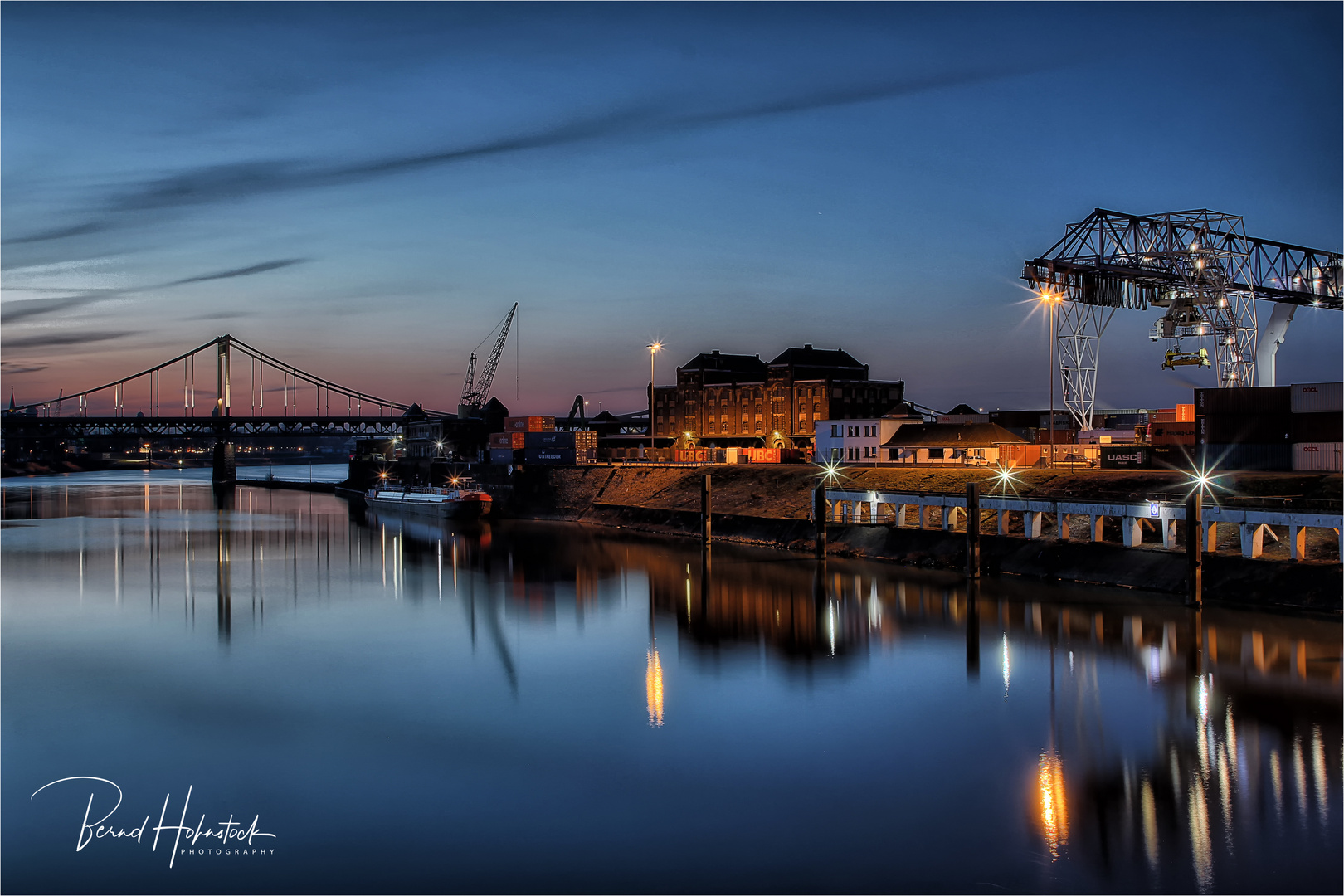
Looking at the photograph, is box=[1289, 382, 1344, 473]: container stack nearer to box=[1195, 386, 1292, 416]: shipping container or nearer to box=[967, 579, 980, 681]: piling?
box=[1195, 386, 1292, 416]: shipping container

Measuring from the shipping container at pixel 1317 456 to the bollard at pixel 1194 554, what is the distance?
42.9 feet

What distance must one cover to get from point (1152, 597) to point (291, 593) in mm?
39538

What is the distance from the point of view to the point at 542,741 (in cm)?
2372

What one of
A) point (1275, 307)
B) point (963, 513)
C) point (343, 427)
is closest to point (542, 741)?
point (963, 513)

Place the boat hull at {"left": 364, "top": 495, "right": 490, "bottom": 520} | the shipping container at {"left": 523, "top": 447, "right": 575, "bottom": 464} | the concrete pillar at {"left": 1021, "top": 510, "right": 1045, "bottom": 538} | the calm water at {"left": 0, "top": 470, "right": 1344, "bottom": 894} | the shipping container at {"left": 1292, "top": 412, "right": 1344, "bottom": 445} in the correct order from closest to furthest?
the calm water at {"left": 0, "top": 470, "right": 1344, "bottom": 894} → the shipping container at {"left": 1292, "top": 412, "right": 1344, "bottom": 445} → the concrete pillar at {"left": 1021, "top": 510, "right": 1045, "bottom": 538} → the boat hull at {"left": 364, "top": 495, "right": 490, "bottom": 520} → the shipping container at {"left": 523, "top": 447, "right": 575, "bottom": 464}

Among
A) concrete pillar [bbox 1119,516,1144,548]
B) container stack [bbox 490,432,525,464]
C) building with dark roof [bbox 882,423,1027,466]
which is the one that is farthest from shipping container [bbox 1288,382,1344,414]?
container stack [bbox 490,432,525,464]

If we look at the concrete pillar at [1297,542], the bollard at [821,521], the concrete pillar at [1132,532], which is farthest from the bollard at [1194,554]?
the bollard at [821,521]

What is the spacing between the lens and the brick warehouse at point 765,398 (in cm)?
11275

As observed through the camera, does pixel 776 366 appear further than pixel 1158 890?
Yes

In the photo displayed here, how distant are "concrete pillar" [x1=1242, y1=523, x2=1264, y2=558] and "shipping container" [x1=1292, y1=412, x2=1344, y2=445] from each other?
11923 mm

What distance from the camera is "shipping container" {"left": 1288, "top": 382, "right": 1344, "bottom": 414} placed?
44.0m

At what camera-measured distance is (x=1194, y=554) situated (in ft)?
115

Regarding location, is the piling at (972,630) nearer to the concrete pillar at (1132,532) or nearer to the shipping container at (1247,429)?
the concrete pillar at (1132,532)

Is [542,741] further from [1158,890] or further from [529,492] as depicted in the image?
[529,492]
